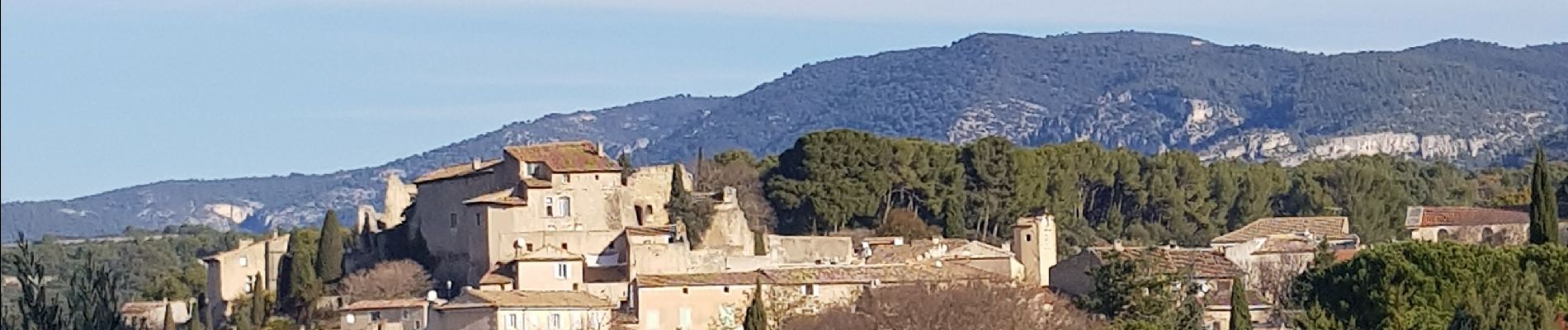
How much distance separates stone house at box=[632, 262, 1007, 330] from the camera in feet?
159

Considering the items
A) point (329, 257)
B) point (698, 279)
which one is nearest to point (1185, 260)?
point (698, 279)

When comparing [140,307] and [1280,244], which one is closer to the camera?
[140,307]

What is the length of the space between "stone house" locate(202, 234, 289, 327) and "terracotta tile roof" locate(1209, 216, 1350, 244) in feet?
63.4

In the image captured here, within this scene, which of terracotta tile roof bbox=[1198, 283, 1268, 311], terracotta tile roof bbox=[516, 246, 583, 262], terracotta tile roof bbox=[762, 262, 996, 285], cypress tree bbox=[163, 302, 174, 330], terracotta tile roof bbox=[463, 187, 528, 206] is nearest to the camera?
terracotta tile roof bbox=[762, 262, 996, 285]

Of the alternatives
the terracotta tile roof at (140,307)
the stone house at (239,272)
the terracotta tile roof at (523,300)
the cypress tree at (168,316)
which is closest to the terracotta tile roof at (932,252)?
the terracotta tile roof at (523,300)

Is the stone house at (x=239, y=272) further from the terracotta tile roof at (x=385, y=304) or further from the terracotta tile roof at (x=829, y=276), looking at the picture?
the terracotta tile roof at (x=829, y=276)

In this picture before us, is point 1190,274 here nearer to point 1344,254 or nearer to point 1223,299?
point 1223,299

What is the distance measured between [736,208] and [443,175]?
5.42 meters

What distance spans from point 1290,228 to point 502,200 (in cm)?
1972

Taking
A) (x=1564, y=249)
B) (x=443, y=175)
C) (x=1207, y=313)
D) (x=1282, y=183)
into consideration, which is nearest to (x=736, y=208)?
(x=443, y=175)

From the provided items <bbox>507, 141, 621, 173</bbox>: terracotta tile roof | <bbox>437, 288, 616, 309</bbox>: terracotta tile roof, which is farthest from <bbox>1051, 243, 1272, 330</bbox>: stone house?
<bbox>507, 141, 621, 173</bbox>: terracotta tile roof

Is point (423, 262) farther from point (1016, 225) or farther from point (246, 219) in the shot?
point (246, 219)

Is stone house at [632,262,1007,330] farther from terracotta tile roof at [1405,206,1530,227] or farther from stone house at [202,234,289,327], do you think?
terracotta tile roof at [1405,206,1530,227]

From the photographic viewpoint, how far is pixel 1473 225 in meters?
63.8
